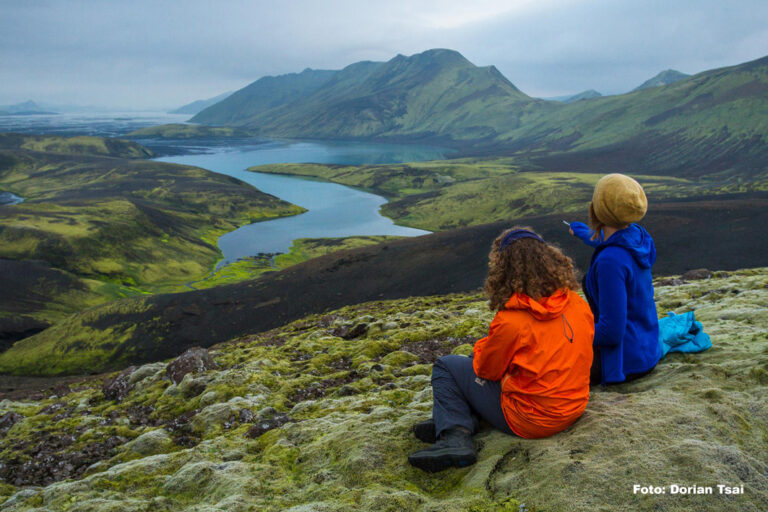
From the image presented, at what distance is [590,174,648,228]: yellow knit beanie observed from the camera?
6.17m

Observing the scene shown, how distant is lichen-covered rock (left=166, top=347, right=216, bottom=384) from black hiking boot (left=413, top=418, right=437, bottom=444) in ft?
42.6

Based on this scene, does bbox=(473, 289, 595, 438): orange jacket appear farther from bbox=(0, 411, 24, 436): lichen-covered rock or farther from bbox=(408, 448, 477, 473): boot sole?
bbox=(0, 411, 24, 436): lichen-covered rock

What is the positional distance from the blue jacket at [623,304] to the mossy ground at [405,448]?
0.43 m

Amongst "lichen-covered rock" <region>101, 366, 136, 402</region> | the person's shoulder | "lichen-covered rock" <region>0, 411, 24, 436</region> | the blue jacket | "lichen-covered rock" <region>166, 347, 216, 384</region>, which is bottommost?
"lichen-covered rock" <region>0, 411, 24, 436</region>

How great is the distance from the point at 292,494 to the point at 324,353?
40.7 ft

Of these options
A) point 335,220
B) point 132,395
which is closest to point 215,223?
point 335,220

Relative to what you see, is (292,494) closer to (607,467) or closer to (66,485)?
(607,467)

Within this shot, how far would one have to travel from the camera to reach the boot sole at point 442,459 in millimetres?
5926

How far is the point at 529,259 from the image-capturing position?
18.5 ft

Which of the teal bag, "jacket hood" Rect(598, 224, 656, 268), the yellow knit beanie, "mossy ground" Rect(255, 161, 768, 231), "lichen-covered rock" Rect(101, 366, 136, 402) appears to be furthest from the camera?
"mossy ground" Rect(255, 161, 768, 231)

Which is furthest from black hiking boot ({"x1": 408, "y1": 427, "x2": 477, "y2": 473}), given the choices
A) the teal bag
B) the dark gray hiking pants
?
the teal bag

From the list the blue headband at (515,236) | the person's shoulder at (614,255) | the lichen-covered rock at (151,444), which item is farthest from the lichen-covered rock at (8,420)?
the person's shoulder at (614,255)

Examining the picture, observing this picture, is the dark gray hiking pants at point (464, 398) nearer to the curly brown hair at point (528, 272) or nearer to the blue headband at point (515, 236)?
the curly brown hair at point (528, 272)

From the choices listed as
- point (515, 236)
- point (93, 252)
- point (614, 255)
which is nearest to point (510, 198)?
point (93, 252)
